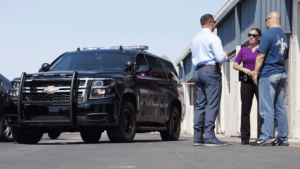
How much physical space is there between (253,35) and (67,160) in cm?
455

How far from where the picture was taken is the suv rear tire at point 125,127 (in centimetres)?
1009

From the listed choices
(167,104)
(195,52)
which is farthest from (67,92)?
(167,104)

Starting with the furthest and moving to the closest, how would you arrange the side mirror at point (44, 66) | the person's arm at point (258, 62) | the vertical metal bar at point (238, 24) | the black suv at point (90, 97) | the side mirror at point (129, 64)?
the vertical metal bar at point (238, 24) < the side mirror at point (44, 66) < the side mirror at point (129, 64) < the black suv at point (90, 97) < the person's arm at point (258, 62)

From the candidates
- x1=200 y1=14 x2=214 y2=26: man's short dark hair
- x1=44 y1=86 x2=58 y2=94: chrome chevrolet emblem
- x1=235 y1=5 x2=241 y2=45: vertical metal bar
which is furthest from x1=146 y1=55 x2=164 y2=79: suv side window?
x1=235 y1=5 x2=241 y2=45: vertical metal bar

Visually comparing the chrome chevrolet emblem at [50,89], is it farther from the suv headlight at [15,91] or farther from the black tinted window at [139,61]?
the black tinted window at [139,61]

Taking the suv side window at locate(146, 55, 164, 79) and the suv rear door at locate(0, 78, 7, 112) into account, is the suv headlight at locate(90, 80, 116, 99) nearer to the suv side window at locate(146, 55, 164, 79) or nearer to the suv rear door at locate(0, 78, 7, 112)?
the suv side window at locate(146, 55, 164, 79)

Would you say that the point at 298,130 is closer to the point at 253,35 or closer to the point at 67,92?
the point at 253,35

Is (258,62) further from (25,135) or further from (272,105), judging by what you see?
(25,135)

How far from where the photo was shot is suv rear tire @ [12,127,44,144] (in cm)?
1043

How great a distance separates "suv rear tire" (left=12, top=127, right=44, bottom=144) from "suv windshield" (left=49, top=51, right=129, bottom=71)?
1451 mm

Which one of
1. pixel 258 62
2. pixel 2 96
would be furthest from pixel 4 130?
pixel 258 62

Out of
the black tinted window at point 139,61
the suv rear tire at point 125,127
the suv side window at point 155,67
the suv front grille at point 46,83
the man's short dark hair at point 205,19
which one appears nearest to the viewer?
the man's short dark hair at point 205,19

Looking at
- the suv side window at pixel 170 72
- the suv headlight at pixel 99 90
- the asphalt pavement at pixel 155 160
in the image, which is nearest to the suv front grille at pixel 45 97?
the suv headlight at pixel 99 90

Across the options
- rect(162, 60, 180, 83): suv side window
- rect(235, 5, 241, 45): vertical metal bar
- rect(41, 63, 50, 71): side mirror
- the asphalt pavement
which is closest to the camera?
the asphalt pavement
